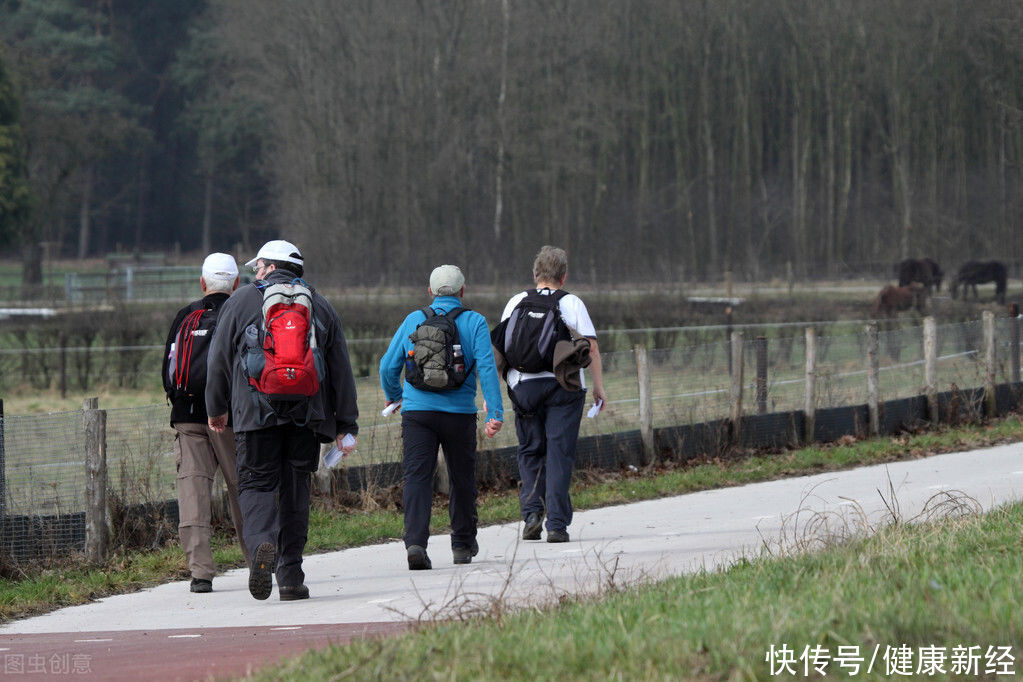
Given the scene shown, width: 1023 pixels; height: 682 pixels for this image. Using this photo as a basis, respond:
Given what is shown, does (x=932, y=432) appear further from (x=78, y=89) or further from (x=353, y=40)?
(x=78, y=89)

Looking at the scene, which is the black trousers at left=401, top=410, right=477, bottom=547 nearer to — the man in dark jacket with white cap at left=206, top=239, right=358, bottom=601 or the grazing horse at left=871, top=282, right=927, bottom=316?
the man in dark jacket with white cap at left=206, top=239, right=358, bottom=601

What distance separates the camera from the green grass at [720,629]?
5.12m

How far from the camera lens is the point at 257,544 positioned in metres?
7.84

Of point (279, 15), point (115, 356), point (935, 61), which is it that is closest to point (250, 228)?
point (279, 15)

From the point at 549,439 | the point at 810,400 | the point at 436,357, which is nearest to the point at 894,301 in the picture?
the point at 810,400

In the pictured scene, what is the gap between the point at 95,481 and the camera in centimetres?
960

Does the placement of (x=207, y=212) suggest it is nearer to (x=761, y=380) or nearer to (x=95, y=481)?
(x=761, y=380)

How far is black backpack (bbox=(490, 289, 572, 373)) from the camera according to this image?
9984 mm

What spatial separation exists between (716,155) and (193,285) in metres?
28.8

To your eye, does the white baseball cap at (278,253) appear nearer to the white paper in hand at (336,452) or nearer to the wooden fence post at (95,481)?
the white paper in hand at (336,452)

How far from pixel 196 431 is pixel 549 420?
102 inches

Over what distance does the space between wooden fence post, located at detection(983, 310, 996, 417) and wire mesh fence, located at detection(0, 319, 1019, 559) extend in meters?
0.06

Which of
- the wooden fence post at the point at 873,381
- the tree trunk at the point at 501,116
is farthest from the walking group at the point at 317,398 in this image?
the tree trunk at the point at 501,116

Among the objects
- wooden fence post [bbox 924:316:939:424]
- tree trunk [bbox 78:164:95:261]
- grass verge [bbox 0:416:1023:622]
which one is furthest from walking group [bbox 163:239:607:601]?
tree trunk [bbox 78:164:95:261]
